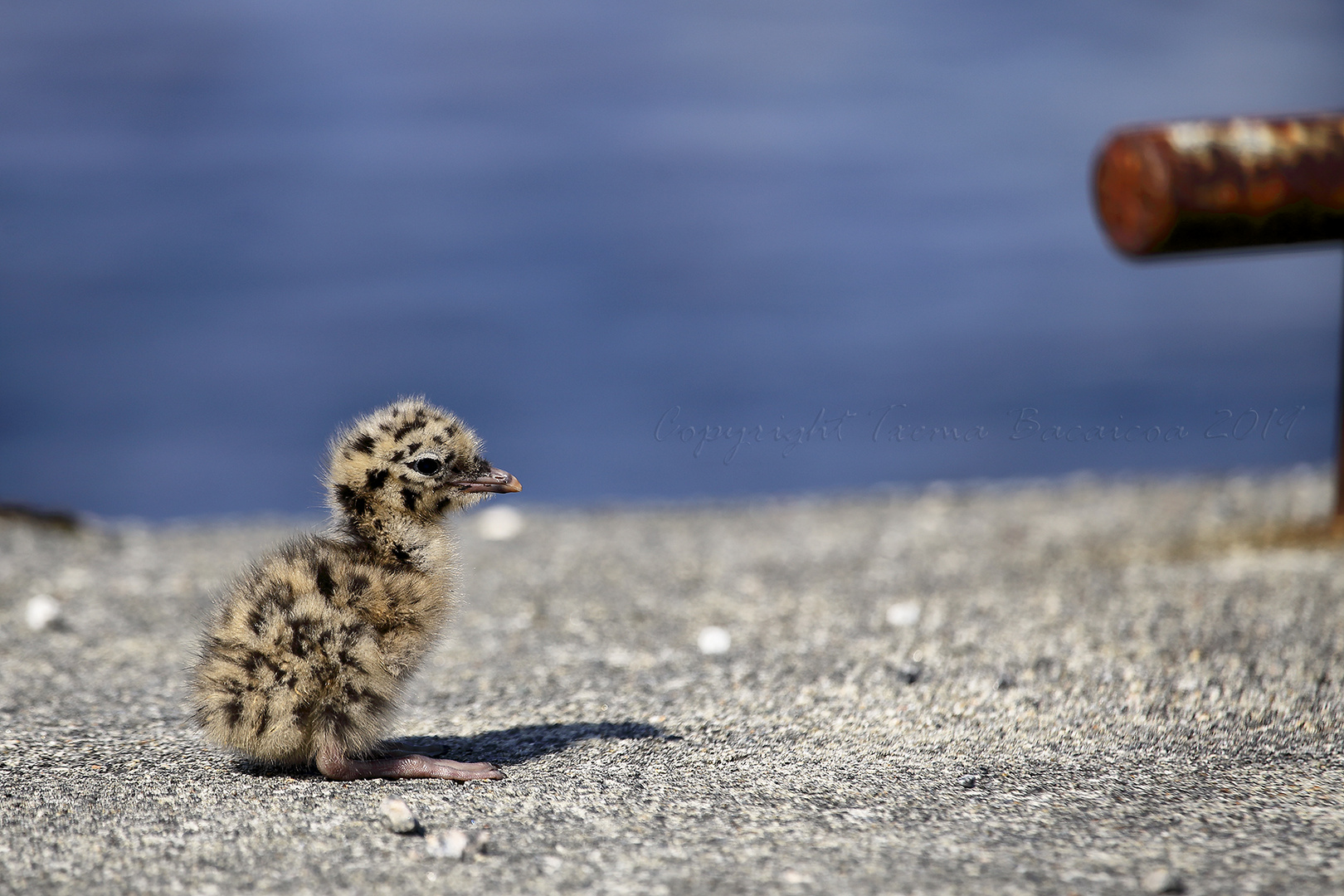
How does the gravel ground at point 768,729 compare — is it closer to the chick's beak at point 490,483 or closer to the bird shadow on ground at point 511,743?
the bird shadow on ground at point 511,743

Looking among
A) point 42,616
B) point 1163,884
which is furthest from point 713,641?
point 42,616

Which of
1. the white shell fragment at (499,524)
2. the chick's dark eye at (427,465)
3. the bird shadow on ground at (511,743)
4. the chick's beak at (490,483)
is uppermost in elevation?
the chick's dark eye at (427,465)

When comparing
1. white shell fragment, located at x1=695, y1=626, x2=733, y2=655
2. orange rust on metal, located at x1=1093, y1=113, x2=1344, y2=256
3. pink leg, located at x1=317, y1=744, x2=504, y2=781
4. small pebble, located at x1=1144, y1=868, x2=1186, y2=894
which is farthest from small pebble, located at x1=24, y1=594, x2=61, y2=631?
orange rust on metal, located at x1=1093, y1=113, x2=1344, y2=256

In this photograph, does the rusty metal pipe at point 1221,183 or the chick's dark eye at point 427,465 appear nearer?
the chick's dark eye at point 427,465

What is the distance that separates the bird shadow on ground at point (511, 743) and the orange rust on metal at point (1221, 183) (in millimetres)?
3039

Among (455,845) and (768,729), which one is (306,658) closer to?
(455,845)

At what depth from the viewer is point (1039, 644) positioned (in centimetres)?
523

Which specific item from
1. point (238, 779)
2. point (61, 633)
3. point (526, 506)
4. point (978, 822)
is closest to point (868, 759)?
point (978, 822)

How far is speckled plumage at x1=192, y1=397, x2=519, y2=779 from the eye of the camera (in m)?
3.55

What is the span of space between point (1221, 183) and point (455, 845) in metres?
4.14

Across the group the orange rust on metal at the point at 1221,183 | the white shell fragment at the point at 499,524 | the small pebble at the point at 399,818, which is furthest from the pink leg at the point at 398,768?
the white shell fragment at the point at 499,524

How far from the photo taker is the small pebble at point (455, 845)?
3.09m

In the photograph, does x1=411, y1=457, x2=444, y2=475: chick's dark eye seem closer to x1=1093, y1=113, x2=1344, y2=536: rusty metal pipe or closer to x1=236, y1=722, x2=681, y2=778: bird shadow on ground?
x1=236, y1=722, x2=681, y2=778: bird shadow on ground

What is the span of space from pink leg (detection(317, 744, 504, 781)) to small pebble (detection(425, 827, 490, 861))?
1.50 feet
